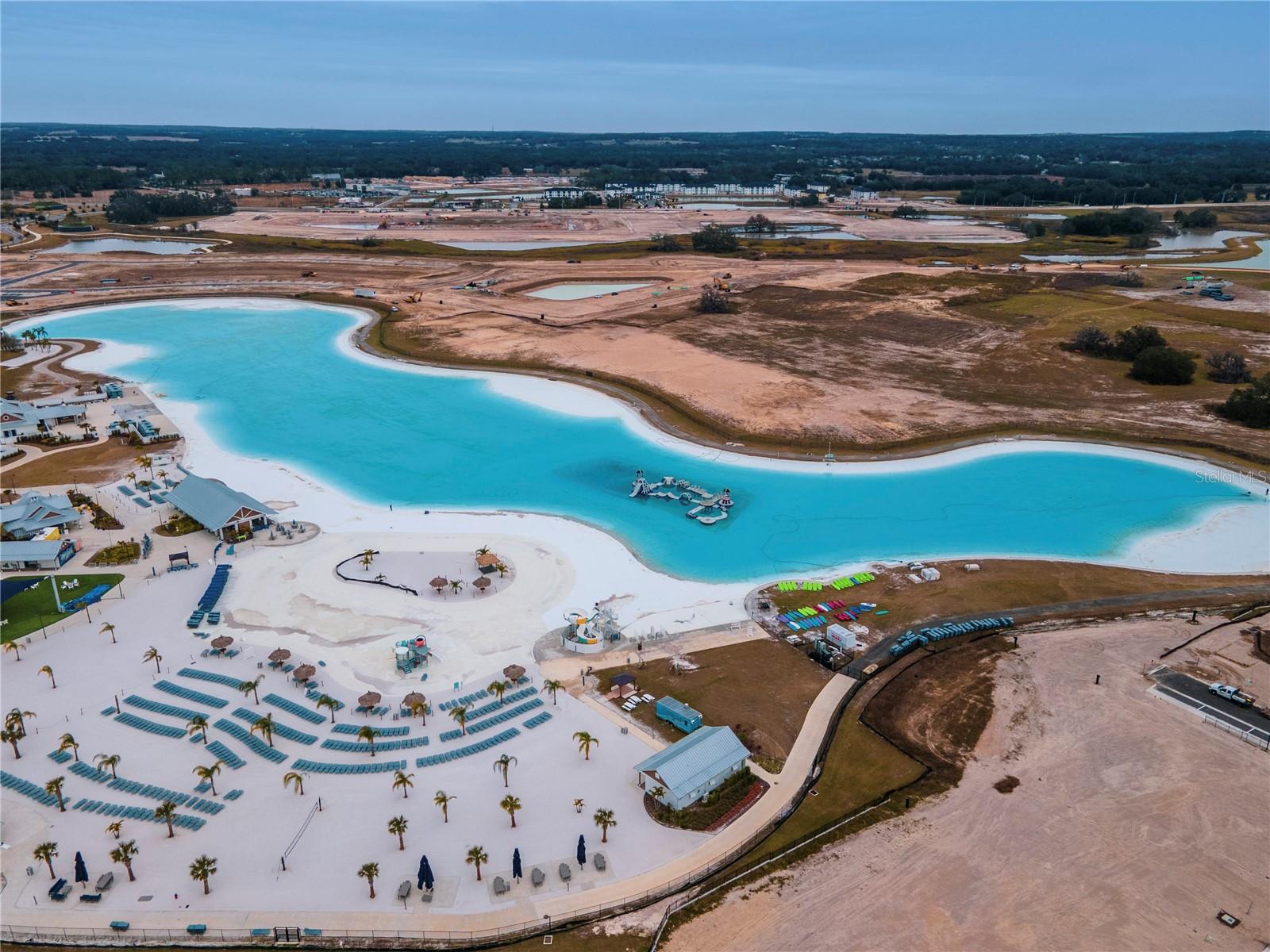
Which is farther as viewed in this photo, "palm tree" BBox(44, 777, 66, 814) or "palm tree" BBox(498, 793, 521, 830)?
"palm tree" BBox(44, 777, 66, 814)

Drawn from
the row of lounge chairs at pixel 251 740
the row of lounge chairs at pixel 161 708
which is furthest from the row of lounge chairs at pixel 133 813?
the row of lounge chairs at pixel 161 708

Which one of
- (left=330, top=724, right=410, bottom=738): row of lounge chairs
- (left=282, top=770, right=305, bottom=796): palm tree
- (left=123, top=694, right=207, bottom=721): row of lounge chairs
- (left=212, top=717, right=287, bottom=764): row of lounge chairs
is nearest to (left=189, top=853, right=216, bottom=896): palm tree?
(left=282, top=770, right=305, bottom=796): palm tree

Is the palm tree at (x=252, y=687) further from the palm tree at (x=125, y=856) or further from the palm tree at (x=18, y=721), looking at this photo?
the palm tree at (x=125, y=856)

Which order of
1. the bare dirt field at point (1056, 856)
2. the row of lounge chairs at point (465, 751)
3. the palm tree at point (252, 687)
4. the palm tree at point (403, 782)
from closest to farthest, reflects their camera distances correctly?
the bare dirt field at point (1056, 856), the palm tree at point (403, 782), the row of lounge chairs at point (465, 751), the palm tree at point (252, 687)

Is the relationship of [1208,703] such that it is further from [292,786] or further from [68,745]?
[68,745]

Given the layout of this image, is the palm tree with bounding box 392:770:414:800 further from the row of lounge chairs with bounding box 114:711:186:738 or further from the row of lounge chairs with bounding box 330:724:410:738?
the row of lounge chairs with bounding box 114:711:186:738
